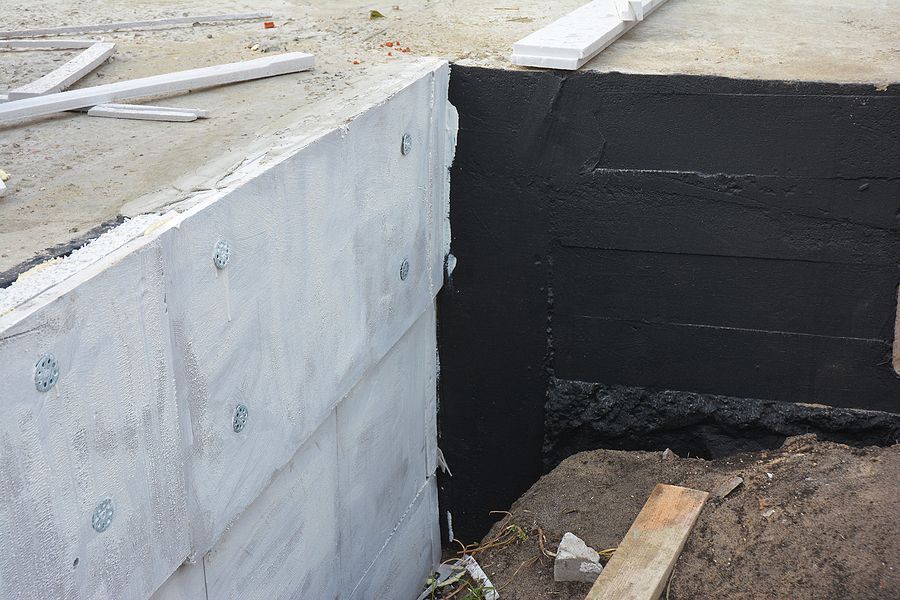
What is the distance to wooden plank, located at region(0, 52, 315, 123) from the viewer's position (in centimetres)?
251

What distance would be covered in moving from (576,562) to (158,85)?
2.03 meters

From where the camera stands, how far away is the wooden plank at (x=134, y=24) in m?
3.58

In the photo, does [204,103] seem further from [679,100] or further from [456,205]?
[679,100]

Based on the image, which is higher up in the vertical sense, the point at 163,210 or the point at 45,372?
the point at 163,210

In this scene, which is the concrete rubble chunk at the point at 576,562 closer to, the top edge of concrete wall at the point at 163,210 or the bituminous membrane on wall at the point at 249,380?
the bituminous membrane on wall at the point at 249,380

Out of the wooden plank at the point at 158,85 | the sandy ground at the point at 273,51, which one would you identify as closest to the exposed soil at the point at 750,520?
the sandy ground at the point at 273,51

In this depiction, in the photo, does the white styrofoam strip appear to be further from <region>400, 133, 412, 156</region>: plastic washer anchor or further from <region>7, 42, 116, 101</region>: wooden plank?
<region>7, 42, 116, 101</region>: wooden plank

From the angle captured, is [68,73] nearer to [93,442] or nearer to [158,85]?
[158,85]

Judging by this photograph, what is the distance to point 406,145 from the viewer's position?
2.82 m

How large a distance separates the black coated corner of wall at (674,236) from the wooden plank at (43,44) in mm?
1448

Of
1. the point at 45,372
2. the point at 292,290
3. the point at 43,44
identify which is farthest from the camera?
the point at 43,44

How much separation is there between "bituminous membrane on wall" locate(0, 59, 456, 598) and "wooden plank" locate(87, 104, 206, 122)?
1.51ft

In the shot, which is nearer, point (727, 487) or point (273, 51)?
point (727, 487)

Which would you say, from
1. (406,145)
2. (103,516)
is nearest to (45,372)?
(103,516)
